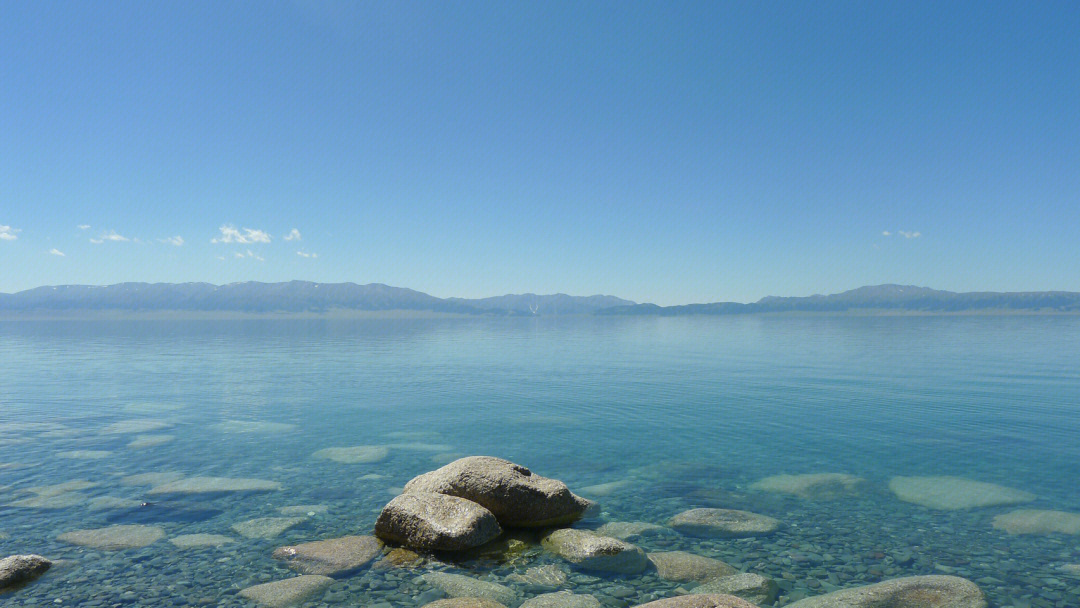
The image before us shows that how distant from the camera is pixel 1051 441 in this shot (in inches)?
1022

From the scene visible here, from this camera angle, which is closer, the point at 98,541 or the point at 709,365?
the point at 98,541

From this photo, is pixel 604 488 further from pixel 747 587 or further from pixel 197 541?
pixel 197 541

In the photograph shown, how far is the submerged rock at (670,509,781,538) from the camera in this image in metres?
15.8

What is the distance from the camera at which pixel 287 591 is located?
1236 cm

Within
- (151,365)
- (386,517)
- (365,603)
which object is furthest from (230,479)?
(151,365)

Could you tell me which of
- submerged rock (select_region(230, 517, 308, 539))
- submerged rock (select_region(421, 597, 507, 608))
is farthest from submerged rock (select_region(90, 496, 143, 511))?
submerged rock (select_region(421, 597, 507, 608))

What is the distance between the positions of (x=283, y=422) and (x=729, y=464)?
21.8 meters

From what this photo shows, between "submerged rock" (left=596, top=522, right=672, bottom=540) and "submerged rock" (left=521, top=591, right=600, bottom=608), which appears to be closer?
"submerged rock" (left=521, top=591, right=600, bottom=608)

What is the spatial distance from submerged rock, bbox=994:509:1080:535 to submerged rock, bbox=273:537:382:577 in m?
15.7

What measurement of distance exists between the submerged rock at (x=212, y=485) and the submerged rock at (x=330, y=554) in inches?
237

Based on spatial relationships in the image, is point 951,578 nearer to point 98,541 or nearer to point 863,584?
point 863,584

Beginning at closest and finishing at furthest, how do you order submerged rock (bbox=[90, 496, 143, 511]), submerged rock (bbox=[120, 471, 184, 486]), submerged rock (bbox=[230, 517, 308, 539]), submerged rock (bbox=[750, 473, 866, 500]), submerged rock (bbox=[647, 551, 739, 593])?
1. submerged rock (bbox=[647, 551, 739, 593])
2. submerged rock (bbox=[230, 517, 308, 539])
3. submerged rock (bbox=[90, 496, 143, 511])
4. submerged rock (bbox=[750, 473, 866, 500])
5. submerged rock (bbox=[120, 471, 184, 486])

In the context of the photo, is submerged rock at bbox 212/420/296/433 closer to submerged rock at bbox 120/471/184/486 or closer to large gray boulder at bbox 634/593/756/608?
submerged rock at bbox 120/471/184/486

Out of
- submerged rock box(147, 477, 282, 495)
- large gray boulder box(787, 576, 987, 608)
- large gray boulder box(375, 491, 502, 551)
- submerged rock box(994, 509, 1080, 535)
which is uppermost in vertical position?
large gray boulder box(375, 491, 502, 551)
